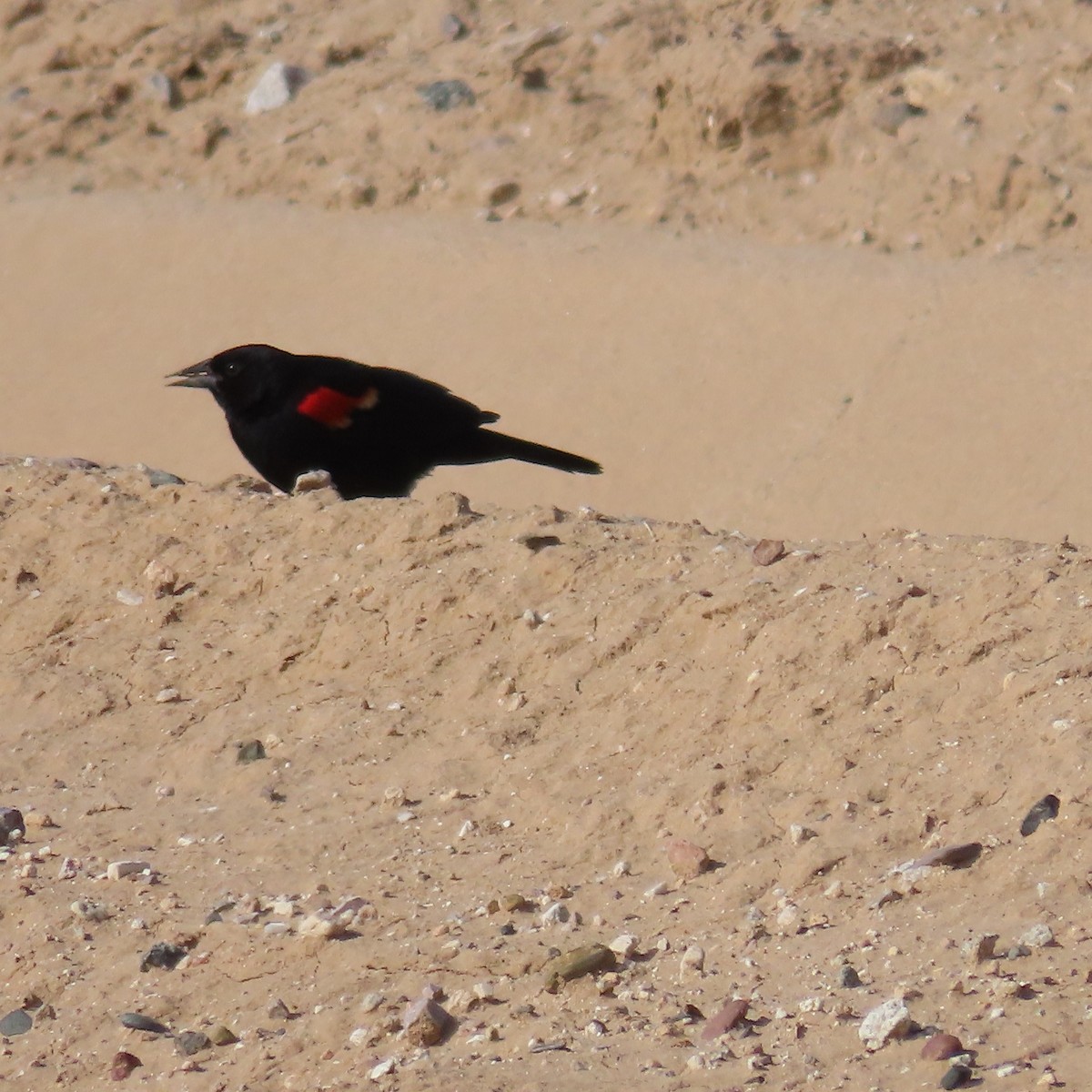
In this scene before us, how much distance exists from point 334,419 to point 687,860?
3.60 meters

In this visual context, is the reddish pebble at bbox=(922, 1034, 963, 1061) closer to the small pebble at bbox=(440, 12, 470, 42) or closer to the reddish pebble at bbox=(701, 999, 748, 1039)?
the reddish pebble at bbox=(701, 999, 748, 1039)

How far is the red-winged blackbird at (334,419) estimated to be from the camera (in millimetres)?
6699

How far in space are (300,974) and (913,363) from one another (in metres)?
7.24

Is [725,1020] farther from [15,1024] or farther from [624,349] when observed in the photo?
[624,349]

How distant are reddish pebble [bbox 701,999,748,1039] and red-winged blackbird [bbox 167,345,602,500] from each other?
4005 millimetres

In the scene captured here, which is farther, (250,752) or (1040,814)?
(250,752)

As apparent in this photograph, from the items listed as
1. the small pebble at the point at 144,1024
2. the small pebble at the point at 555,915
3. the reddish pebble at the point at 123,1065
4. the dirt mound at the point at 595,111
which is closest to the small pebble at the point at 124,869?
the small pebble at the point at 144,1024

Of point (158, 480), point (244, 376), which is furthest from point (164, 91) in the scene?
point (158, 480)

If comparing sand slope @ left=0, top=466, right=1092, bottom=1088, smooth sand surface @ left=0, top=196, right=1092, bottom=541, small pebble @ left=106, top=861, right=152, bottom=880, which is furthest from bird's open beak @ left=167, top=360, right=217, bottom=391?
small pebble @ left=106, top=861, right=152, bottom=880

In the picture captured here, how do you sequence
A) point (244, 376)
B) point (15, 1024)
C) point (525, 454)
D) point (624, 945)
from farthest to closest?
point (525, 454), point (244, 376), point (15, 1024), point (624, 945)

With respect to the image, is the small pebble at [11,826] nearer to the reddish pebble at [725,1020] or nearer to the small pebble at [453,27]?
the reddish pebble at [725,1020]

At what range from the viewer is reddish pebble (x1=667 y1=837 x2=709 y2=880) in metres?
3.45

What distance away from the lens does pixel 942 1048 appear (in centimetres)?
264

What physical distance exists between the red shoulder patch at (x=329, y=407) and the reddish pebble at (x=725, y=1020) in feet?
13.6
